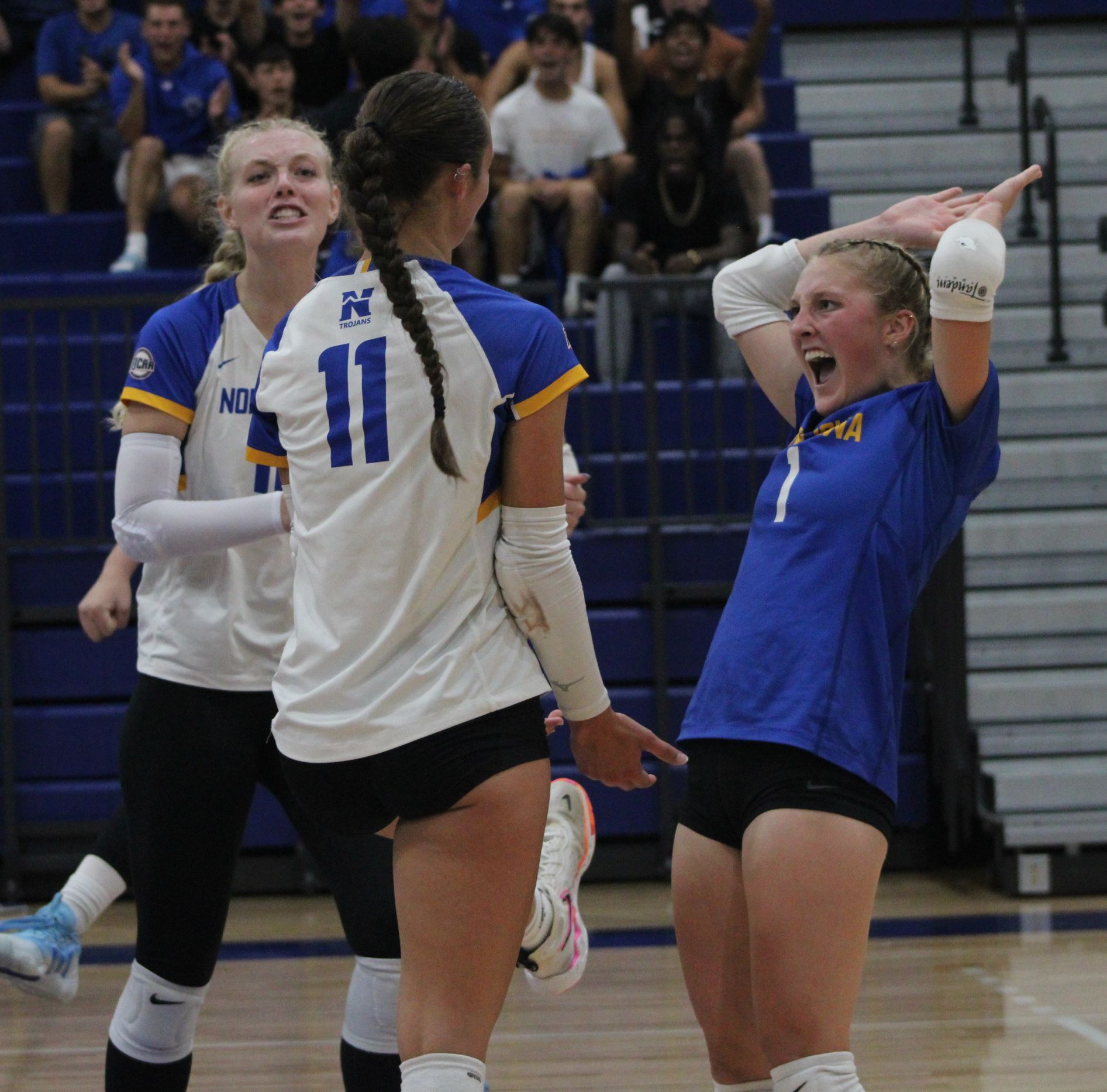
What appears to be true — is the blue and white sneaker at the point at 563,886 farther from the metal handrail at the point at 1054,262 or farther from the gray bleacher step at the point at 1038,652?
the metal handrail at the point at 1054,262

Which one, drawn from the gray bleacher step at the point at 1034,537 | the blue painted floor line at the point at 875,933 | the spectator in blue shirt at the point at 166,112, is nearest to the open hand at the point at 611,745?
the blue painted floor line at the point at 875,933

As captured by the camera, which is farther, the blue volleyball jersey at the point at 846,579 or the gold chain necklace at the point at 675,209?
the gold chain necklace at the point at 675,209

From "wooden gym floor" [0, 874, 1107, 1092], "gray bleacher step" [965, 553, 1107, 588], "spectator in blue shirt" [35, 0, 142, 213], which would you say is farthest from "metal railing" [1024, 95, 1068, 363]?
"spectator in blue shirt" [35, 0, 142, 213]

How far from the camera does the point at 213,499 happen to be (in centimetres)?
271

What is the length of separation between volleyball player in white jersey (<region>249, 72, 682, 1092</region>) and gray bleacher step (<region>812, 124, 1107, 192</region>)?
6.15 m

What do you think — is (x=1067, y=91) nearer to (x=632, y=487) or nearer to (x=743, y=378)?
(x=743, y=378)

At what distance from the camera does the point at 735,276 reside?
2430mm

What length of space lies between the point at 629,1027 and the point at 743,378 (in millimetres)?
2920

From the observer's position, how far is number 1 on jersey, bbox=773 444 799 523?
2.15 meters

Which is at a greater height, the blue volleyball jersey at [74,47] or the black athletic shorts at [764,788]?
the blue volleyball jersey at [74,47]

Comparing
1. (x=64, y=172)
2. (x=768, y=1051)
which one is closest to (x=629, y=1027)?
(x=768, y=1051)

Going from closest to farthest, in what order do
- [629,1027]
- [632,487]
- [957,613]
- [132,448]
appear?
[132,448], [629,1027], [957,613], [632,487]

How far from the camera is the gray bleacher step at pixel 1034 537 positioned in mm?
6129

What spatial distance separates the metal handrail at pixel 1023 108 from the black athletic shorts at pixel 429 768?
224 inches
